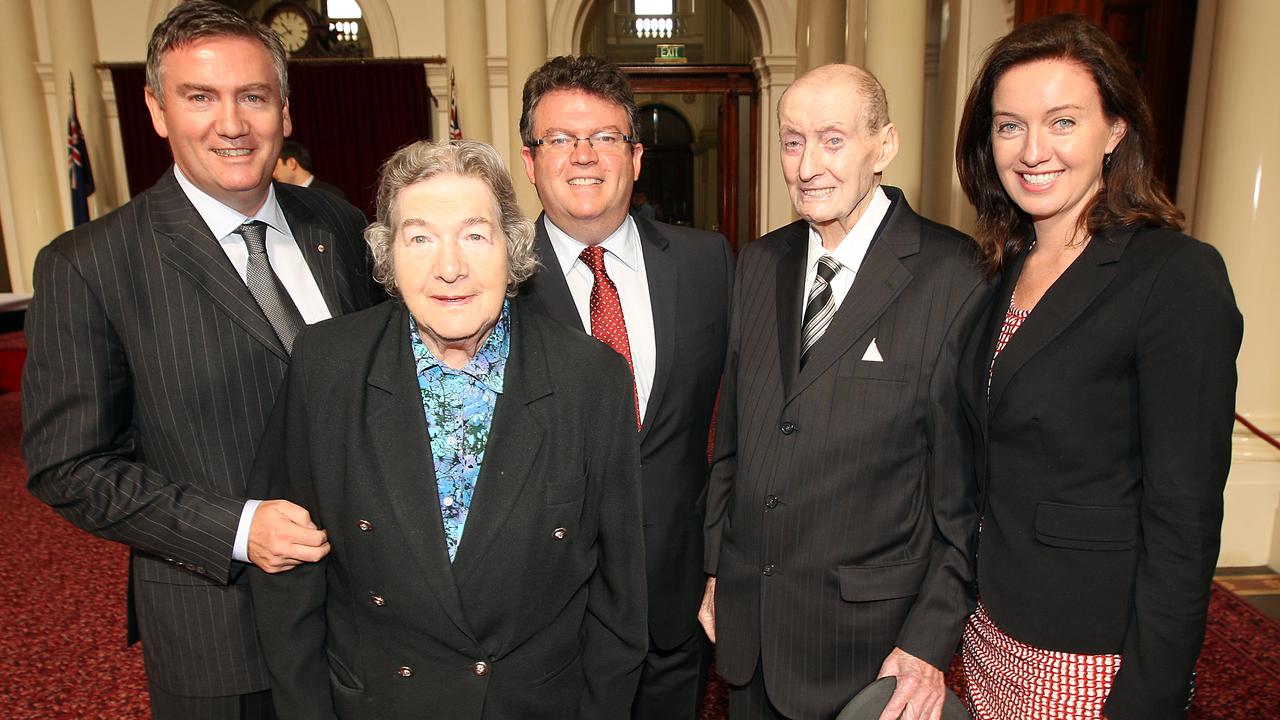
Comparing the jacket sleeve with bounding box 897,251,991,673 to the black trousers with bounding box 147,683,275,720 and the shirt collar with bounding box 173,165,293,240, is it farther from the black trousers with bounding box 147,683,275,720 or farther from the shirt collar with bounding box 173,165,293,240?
the shirt collar with bounding box 173,165,293,240

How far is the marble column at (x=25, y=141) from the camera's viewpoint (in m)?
9.09

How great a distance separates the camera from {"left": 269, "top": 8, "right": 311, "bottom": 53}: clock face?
10.4m

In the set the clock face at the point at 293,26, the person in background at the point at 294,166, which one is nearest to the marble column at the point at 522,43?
the person in background at the point at 294,166

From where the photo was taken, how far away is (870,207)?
5.76 ft

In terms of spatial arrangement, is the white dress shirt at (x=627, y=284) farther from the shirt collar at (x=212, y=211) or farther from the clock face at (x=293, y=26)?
the clock face at (x=293, y=26)

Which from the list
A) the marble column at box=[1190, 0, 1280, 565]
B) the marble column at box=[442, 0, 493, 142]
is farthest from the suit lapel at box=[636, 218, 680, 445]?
the marble column at box=[442, 0, 493, 142]

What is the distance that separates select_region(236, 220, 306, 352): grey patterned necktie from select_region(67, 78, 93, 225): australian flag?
9.09 metres

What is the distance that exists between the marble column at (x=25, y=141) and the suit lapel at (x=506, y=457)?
33.3 feet

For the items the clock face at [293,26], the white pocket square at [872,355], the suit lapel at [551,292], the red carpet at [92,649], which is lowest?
the red carpet at [92,649]

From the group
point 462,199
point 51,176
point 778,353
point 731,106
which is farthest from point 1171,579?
point 51,176

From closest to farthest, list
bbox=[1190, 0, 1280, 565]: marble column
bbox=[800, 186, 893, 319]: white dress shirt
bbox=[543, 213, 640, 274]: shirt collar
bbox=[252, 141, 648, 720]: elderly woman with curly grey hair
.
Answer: bbox=[252, 141, 648, 720]: elderly woman with curly grey hair → bbox=[800, 186, 893, 319]: white dress shirt → bbox=[543, 213, 640, 274]: shirt collar → bbox=[1190, 0, 1280, 565]: marble column

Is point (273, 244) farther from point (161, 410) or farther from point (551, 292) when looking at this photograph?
point (551, 292)

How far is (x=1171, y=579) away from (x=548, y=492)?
42.9 inches

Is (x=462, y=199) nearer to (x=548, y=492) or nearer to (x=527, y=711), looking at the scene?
(x=548, y=492)
